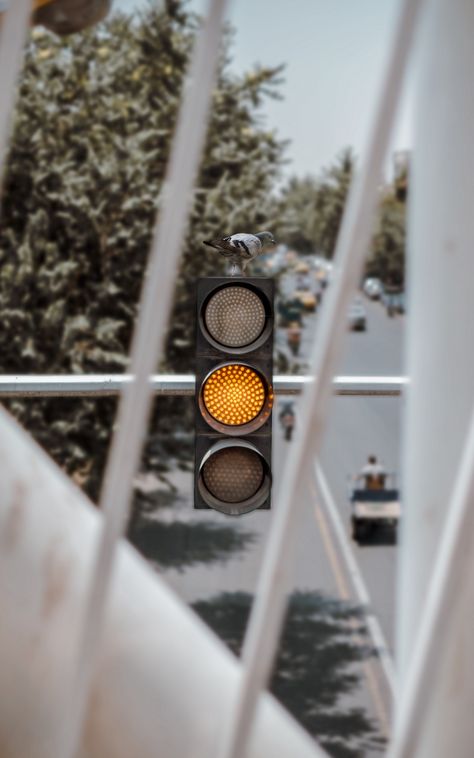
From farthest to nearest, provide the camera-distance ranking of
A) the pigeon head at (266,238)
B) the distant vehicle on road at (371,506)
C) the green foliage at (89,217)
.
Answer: the distant vehicle on road at (371,506), the green foliage at (89,217), the pigeon head at (266,238)

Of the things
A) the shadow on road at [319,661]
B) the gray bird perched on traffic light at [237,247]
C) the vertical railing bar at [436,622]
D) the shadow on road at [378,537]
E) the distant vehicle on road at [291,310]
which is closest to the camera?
the vertical railing bar at [436,622]

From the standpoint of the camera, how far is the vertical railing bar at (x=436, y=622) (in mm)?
875

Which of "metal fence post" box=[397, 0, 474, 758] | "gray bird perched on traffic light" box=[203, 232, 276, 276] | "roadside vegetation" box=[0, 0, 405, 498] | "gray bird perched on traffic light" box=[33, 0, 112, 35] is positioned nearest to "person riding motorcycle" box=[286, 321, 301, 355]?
"roadside vegetation" box=[0, 0, 405, 498]

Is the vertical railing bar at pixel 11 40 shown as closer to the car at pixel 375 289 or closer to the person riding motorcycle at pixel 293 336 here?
the person riding motorcycle at pixel 293 336

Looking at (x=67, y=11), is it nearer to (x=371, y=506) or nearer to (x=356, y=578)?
(x=356, y=578)

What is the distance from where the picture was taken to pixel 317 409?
35.4 inches

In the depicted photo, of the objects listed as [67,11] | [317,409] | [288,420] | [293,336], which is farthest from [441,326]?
[288,420]

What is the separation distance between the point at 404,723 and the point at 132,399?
360 mm

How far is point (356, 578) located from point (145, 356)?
607 inches

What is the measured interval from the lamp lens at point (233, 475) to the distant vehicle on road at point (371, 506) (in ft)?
45.0

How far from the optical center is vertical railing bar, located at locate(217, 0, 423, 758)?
881mm

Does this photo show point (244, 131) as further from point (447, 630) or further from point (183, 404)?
point (447, 630)

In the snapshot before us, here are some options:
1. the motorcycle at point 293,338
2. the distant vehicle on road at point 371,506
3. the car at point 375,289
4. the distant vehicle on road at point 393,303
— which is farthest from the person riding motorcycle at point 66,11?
the car at point 375,289

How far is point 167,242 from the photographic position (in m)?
0.90
